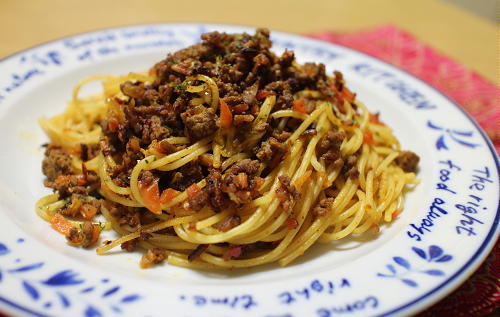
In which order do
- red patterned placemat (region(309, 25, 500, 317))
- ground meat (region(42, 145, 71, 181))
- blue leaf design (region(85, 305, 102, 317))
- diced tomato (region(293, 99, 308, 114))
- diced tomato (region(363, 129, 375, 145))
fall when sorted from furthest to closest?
diced tomato (region(363, 129, 375, 145)), ground meat (region(42, 145, 71, 181)), diced tomato (region(293, 99, 308, 114)), red patterned placemat (region(309, 25, 500, 317)), blue leaf design (region(85, 305, 102, 317))

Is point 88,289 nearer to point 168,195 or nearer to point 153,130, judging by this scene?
point 168,195

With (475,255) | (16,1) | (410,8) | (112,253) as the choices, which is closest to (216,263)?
(112,253)

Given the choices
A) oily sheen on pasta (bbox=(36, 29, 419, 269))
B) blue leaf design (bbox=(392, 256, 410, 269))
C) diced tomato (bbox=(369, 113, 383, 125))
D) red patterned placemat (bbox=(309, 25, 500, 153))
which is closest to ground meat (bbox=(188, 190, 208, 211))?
oily sheen on pasta (bbox=(36, 29, 419, 269))

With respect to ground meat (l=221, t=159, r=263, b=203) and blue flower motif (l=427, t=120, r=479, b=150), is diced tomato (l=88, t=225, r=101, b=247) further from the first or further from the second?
blue flower motif (l=427, t=120, r=479, b=150)

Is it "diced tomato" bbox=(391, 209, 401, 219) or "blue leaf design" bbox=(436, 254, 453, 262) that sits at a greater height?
"diced tomato" bbox=(391, 209, 401, 219)

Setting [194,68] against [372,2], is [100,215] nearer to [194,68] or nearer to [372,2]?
[194,68]
